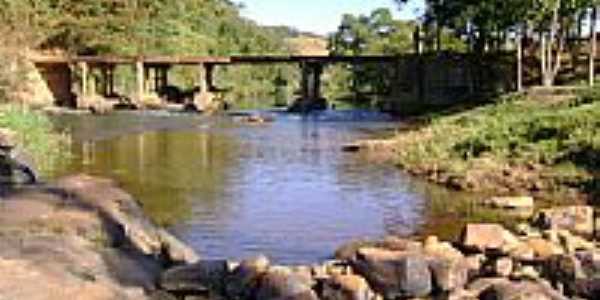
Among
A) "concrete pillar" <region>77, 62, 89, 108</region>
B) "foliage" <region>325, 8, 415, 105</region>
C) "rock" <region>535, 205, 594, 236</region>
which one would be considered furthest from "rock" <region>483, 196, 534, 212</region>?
"foliage" <region>325, 8, 415, 105</region>

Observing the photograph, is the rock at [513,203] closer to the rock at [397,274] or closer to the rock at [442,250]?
the rock at [442,250]

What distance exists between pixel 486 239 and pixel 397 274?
3063 millimetres

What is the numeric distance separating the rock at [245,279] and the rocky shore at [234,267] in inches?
0.8

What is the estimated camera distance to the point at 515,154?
3147 cm

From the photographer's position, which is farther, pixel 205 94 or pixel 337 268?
pixel 205 94

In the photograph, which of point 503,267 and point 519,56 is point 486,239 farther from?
point 519,56

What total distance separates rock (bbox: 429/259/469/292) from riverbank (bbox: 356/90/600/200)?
11.1m

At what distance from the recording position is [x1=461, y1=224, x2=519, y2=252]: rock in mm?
18531

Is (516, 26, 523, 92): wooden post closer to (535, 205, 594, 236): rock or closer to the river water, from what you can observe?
the river water

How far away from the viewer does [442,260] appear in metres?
16.8

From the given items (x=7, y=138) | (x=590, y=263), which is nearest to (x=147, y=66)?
(x=7, y=138)

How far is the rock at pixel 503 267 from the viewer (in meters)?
16.7

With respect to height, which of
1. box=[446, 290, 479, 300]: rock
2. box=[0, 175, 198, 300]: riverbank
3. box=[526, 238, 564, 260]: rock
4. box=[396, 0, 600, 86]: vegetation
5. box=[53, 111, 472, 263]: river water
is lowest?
box=[53, 111, 472, 263]: river water

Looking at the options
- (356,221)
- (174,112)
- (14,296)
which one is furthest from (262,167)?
(174,112)
